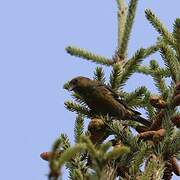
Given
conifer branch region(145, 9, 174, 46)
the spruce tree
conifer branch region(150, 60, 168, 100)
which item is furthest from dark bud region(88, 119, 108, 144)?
conifer branch region(145, 9, 174, 46)

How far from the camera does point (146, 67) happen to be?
494cm

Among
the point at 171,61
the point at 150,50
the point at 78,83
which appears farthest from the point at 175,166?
the point at 78,83

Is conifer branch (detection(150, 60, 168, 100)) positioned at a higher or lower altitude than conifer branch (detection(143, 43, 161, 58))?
lower

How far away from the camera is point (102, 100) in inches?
165

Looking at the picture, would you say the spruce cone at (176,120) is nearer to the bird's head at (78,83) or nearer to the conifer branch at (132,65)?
the conifer branch at (132,65)

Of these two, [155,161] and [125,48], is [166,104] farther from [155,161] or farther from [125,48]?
[125,48]

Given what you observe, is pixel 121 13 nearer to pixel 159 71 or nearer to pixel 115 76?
pixel 159 71

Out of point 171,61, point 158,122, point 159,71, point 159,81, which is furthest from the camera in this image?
point 159,71

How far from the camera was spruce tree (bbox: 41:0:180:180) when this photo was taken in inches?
112

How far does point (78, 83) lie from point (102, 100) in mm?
301

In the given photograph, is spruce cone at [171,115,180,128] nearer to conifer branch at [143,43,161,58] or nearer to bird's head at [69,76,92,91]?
conifer branch at [143,43,161,58]

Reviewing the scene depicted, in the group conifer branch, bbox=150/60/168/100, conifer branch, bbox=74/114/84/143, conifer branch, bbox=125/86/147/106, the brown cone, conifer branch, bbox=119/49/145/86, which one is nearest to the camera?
the brown cone

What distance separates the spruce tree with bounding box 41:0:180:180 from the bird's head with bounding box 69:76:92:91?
0.06m

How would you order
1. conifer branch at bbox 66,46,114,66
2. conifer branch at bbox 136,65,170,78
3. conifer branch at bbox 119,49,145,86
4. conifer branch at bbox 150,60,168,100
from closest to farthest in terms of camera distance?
1. conifer branch at bbox 119,49,145,86
2. conifer branch at bbox 150,60,168,100
3. conifer branch at bbox 136,65,170,78
4. conifer branch at bbox 66,46,114,66
